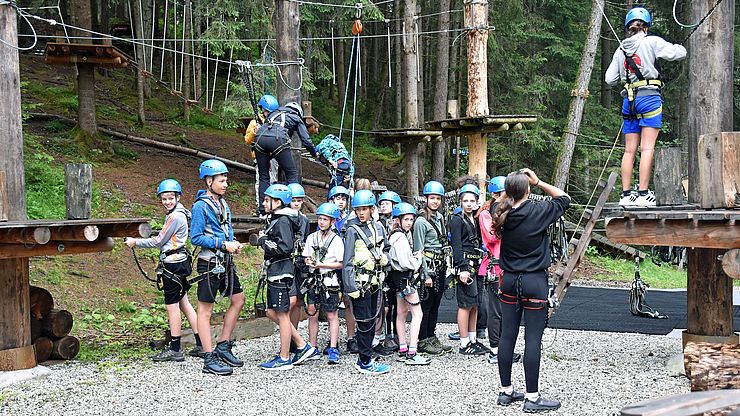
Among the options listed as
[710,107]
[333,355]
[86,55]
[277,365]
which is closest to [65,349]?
[277,365]

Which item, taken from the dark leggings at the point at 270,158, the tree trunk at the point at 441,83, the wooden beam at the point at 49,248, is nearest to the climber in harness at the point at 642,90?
the dark leggings at the point at 270,158

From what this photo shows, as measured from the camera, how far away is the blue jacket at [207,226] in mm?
8078

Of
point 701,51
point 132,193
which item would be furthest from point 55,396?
point 132,193

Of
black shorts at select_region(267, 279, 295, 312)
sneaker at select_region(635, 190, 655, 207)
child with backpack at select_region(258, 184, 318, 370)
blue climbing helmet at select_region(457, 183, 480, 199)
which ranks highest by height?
blue climbing helmet at select_region(457, 183, 480, 199)

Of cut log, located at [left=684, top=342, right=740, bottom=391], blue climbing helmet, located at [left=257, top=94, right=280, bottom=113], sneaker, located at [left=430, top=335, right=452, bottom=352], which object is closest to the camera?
cut log, located at [left=684, top=342, right=740, bottom=391]

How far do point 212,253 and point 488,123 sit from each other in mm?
6864

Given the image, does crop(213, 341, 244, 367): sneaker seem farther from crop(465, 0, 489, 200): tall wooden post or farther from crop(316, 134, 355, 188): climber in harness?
crop(465, 0, 489, 200): tall wooden post

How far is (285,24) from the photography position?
1139 centimetres

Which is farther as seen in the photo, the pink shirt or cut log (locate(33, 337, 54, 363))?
cut log (locate(33, 337, 54, 363))

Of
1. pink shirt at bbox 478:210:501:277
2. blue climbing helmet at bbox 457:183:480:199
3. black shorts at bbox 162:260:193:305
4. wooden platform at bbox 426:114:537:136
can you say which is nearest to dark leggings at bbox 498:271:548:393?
pink shirt at bbox 478:210:501:277

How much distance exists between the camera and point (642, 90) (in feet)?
25.9

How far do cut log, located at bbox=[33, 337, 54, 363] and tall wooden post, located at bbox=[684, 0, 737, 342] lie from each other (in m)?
7.06

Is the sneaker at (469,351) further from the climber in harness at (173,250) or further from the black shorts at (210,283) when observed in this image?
the climber in harness at (173,250)

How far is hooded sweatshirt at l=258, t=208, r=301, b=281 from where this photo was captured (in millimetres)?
8000
